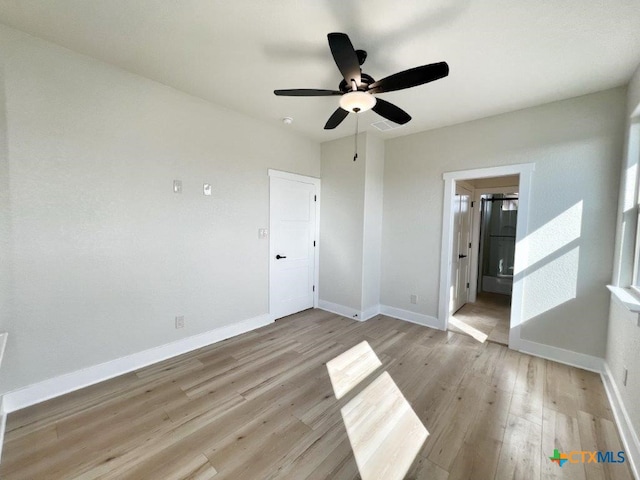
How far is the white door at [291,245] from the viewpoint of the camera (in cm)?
380

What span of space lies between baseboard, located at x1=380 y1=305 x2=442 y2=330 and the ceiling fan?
279cm

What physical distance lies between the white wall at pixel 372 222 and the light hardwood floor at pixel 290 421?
1.22 m

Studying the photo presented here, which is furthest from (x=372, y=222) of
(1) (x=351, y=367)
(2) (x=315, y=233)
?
(1) (x=351, y=367)

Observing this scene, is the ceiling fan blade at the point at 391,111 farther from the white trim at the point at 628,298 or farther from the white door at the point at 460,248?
the white trim at the point at 628,298

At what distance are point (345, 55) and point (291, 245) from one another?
276cm

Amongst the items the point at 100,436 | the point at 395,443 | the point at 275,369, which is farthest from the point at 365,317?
the point at 100,436

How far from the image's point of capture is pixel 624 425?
1818 millimetres

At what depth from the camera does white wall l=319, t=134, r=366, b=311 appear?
394 centimetres

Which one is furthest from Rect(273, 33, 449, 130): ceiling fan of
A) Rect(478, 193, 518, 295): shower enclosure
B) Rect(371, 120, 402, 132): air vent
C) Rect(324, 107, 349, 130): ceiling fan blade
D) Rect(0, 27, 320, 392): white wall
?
Rect(478, 193, 518, 295): shower enclosure

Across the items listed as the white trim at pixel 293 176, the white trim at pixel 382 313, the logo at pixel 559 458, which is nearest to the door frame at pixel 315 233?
the white trim at pixel 293 176

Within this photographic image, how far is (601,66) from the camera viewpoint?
2182 millimetres

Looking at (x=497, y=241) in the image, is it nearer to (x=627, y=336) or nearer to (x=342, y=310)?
(x=342, y=310)

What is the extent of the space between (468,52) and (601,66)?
1183 millimetres

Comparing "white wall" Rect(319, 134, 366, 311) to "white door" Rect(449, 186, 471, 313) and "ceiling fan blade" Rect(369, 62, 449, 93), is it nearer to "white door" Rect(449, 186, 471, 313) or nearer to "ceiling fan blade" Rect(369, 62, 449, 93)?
"white door" Rect(449, 186, 471, 313)
